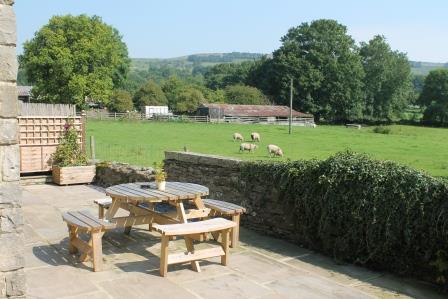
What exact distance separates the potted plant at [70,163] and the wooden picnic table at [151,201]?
231 inches

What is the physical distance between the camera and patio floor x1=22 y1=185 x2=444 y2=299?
498 centimetres

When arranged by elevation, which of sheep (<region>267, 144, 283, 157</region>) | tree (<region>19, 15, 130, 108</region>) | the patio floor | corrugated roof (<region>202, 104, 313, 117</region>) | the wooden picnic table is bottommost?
sheep (<region>267, 144, 283, 157</region>)

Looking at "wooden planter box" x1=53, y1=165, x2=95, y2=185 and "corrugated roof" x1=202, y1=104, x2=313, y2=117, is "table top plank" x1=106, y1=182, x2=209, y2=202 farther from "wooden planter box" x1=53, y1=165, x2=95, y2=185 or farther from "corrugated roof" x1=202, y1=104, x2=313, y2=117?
"corrugated roof" x1=202, y1=104, x2=313, y2=117

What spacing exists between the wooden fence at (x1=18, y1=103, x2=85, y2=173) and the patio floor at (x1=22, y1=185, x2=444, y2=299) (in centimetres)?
606

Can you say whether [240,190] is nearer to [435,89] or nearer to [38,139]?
[38,139]

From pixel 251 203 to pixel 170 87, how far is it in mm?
77695

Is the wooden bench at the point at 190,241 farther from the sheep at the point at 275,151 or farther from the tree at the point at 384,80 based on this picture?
the tree at the point at 384,80

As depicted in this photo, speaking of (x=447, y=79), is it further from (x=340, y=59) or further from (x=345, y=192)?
(x=345, y=192)

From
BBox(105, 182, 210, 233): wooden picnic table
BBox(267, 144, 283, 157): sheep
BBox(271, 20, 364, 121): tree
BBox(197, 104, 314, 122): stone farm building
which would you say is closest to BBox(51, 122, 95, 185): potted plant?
BBox(105, 182, 210, 233): wooden picnic table

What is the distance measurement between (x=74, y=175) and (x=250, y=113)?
51176 millimetres

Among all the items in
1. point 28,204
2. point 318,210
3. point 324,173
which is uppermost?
point 324,173

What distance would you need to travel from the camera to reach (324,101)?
69.6 meters

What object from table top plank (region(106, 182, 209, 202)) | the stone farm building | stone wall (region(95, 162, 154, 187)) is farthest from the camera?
the stone farm building

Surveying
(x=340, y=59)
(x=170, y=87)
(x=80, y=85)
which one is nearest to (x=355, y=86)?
(x=340, y=59)
